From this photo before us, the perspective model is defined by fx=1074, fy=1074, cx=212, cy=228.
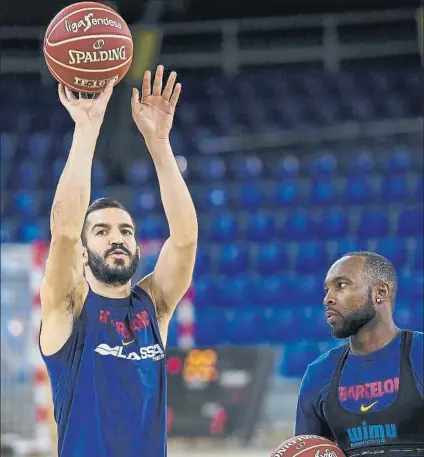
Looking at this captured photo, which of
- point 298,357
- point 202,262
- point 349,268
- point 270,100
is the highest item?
point 270,100

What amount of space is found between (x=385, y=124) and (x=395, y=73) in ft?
5.59

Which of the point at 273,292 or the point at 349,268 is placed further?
the point at 273,292

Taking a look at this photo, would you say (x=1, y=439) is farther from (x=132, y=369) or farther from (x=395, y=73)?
(x=395, y=73)

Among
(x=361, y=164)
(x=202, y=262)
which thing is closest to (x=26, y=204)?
(x=202, y=262)

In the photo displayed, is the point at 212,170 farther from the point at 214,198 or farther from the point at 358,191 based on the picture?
the point at 358,191

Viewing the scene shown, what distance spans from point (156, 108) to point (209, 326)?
354 inches

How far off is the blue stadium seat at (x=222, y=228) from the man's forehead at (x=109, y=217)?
32.5ft

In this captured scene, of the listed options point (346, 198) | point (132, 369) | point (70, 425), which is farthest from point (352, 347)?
point (346, 198)

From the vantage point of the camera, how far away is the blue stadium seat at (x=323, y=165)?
15145 mm

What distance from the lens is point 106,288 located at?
4.80 m

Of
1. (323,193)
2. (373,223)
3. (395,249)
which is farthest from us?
(323,193)

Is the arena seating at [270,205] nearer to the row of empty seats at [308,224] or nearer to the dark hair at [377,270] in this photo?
the row of empty seats at [308,224]

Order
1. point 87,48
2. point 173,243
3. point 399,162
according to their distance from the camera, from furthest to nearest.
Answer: point 399,162, point 87,48, point 173,243

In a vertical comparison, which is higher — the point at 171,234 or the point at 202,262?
the point at 202,262
